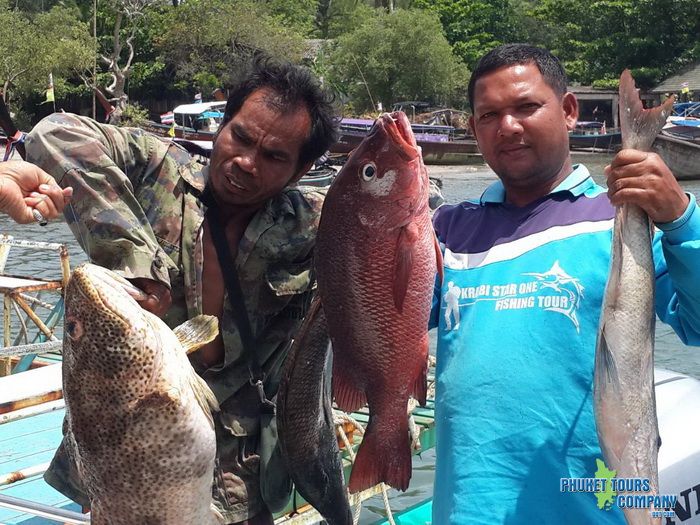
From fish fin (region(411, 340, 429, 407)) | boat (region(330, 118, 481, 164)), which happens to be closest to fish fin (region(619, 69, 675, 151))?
fish fin (region(411, 340, 429, 407))

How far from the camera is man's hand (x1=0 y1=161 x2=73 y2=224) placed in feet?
7.78

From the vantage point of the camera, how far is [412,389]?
263 cm

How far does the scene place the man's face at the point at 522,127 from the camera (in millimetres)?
2777

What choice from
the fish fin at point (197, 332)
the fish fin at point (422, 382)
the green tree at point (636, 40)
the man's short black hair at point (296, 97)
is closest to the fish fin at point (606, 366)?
the fish fin at point (422, 382)

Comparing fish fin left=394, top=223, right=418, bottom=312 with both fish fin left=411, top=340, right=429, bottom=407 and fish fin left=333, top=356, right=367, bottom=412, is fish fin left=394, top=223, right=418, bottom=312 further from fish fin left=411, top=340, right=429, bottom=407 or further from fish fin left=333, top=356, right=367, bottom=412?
fish fin left=333, top=356, right=367, bottom=412

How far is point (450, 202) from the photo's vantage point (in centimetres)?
2236

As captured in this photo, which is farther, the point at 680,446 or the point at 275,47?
the point at 275,47

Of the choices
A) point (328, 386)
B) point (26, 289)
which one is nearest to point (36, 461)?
point (26, 289)

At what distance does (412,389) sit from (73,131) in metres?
1.45

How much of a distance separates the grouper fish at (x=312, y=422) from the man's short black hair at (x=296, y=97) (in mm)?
778

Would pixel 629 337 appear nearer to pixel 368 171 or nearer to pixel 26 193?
pixel 368 171

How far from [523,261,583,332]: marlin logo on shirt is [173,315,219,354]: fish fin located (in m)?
1.01

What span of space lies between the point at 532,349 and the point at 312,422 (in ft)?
2.91

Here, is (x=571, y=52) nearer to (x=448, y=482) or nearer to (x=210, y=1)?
(x=210, y=1)
